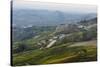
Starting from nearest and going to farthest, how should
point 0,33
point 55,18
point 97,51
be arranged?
point 0,33 → point 55,18 → point 97,51

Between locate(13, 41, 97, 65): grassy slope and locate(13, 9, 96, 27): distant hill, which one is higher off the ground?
Result: locate(13, 9, 96, 27): distant hill

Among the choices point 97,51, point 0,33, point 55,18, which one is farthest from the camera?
point 97,51

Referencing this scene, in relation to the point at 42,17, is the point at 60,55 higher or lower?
lower

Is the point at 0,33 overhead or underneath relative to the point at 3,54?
overhead

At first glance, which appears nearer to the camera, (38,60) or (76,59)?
(38,60)

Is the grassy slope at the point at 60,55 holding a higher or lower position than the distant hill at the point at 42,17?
lower

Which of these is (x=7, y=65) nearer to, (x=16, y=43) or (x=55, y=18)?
(x=16, y=43)

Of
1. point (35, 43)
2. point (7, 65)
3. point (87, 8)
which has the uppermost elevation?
point (87, 8)

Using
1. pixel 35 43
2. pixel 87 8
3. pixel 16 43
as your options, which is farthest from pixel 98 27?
pixel 16 43
